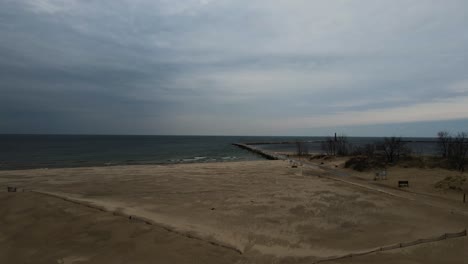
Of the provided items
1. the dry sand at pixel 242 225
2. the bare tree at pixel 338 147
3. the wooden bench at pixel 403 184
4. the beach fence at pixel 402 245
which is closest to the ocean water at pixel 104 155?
the bare tree at pixel 338 147

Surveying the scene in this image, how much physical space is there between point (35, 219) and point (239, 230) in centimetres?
712

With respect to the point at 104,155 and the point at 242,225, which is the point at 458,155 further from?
the point at 104,155

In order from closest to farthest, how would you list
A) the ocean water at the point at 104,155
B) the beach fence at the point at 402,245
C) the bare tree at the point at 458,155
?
the beach fence at the point at 402,245 < the bare tree at the point at 458,155 < the ocean water at the point at 104,155

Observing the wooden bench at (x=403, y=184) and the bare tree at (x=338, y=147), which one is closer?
the wooden bench at (x=403, y=184)

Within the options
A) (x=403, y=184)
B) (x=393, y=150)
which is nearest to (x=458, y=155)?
(x=393, y=150)

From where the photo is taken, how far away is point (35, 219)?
9617 mm

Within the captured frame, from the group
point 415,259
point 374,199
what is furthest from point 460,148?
point 415,259

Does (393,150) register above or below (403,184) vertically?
above

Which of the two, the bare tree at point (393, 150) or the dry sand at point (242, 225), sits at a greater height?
the bare tree at point (393, 150)

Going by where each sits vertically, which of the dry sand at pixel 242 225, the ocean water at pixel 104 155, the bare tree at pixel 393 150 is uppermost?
the bare tree at pixel 393 150

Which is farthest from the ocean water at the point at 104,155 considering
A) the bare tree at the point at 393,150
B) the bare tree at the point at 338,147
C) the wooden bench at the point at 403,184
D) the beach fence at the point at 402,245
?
the beach fence at the point at 402,245

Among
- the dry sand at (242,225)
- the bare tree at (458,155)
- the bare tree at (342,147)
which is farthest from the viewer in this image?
the bare tree at (342,147)

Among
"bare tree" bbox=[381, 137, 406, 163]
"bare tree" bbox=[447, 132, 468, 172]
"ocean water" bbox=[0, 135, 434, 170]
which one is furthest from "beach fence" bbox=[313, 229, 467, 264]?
"ocean water" bbox=[0, 135, 434, 170]

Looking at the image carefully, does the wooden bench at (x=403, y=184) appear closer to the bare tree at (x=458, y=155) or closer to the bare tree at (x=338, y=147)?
the bare tree at (x=458, y=155)
